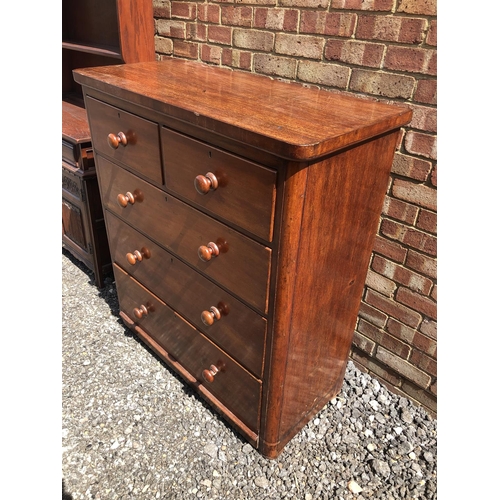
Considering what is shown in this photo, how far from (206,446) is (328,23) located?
182 centimetres

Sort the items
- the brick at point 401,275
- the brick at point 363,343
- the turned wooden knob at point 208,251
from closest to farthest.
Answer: the turned wooden knob at point 208,251 < the brick at point 401,275 < the brick at point 363,343

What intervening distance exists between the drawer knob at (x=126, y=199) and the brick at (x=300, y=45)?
889mm

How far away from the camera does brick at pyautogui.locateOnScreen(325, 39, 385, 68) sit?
61.0 inches

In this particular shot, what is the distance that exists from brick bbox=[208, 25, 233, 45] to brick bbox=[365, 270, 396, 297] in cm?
128

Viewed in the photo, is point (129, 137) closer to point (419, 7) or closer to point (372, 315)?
point (419, 7)

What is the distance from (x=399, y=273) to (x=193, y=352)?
99cm

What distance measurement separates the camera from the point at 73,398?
2051mm

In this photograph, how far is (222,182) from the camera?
1.32 meters

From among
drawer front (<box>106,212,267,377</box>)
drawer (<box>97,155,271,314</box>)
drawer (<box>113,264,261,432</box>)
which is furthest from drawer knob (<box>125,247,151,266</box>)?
drawer (<box>113,264,261,432</box>)

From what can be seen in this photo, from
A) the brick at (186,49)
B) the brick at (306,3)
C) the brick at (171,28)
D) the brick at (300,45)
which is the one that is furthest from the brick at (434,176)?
the brick at (171,28)

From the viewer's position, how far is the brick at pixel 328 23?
1.58 metres

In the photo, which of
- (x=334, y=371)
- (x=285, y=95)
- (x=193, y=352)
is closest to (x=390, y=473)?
(x=334, y=371)

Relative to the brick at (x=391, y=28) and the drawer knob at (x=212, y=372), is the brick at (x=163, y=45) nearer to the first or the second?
the brick at (x=391, y=28)

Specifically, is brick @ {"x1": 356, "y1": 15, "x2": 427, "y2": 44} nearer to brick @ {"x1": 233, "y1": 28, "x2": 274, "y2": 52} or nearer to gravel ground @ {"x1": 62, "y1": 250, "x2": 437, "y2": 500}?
brick @ {"x1": 233, "y1": 28, "x2": 274, "y2": 52}
